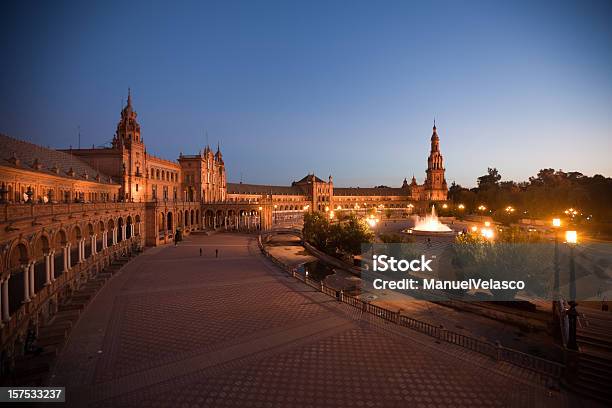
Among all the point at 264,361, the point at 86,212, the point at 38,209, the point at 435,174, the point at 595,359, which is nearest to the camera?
the point at 595,359

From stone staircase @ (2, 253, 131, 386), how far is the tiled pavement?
453 mm

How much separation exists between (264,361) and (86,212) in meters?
21.9

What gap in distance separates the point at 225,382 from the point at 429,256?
3089 cm

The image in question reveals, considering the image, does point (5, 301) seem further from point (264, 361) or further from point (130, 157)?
point (130, 157)

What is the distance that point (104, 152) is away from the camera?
4950 cm

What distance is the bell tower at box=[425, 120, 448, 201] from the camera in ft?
420

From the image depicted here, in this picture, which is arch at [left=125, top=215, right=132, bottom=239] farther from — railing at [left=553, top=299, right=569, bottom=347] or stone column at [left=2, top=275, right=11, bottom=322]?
railing at [left=553, top=299, right=569, bottom=347]

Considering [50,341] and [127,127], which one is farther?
[127,127]

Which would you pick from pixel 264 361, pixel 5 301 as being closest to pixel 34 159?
pixel 5 301

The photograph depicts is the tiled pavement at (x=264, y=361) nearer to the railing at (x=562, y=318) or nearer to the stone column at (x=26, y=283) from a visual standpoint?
the stone column at (x=26, y=283)

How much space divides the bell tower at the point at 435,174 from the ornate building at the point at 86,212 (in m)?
54.8

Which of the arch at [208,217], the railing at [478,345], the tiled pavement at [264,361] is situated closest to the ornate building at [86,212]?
the arch at [208,217]

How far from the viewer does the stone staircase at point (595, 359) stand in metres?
11.4

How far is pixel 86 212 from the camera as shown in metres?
26.8
